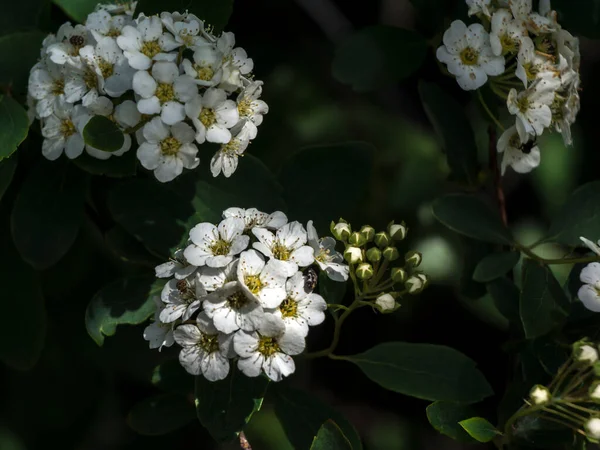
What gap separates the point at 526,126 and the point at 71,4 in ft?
4.17

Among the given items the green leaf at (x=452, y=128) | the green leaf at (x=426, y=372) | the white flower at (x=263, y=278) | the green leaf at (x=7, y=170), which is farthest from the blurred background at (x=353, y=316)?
the white flower at (x=263, y=278)

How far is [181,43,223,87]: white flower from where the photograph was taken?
1.75 m

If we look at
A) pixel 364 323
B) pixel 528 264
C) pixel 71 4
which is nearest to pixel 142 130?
pixel 71 4

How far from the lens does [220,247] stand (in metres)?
1.73

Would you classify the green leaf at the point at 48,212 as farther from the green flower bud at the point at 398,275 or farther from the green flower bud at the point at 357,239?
the green flower bud at the point at 398,275

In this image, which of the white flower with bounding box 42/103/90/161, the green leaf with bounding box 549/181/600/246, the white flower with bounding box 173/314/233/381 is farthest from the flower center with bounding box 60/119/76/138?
the green leaf with bounding box 549/181/600/246

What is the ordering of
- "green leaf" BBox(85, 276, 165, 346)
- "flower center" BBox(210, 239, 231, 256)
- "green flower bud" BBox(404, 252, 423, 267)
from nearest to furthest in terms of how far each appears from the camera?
"flower center" BBox(210, 239, 231, 256) → "green flower bud" BBox(404, 252, 423, 267) → "green leaf" BBox(85, 276, 165, 346)

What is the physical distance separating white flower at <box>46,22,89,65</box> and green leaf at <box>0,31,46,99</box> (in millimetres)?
187

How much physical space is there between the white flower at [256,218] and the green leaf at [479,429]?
64 cm

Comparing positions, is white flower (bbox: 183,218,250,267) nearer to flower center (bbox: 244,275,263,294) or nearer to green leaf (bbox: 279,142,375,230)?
flower center (bbox: 244,275,263,294)

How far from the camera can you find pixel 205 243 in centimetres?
174

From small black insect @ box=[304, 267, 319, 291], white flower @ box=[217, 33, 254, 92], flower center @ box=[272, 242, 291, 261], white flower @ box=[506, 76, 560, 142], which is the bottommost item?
small black insect @ box=[304, 267, 319, 291]

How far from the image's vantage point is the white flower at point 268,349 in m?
1.61

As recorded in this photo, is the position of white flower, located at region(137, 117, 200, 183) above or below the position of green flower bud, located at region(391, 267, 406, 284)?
above
